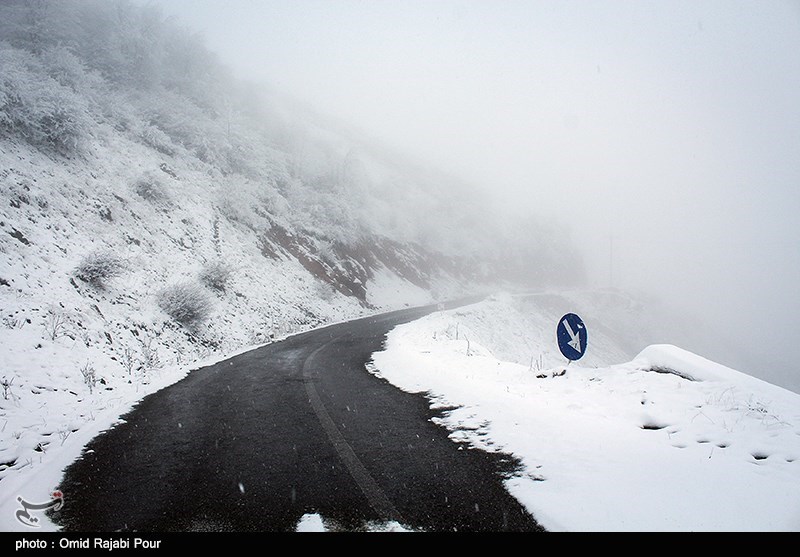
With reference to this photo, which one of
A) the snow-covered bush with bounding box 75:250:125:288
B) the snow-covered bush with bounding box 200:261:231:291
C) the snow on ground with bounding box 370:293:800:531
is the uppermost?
the snow on ground with bounding box 370:293:800:531

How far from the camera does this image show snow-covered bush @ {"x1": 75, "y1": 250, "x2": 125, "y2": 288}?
37.4 ft

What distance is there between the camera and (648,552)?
255cm

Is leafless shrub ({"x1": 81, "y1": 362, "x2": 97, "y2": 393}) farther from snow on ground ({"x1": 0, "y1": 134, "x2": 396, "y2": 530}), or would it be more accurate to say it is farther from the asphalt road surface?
the asphalt road surface

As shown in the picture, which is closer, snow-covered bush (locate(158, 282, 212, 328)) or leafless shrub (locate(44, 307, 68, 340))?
leafless shrub (locate(44, 307, 68, 340))

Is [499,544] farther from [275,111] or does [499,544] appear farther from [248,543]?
[275,111]

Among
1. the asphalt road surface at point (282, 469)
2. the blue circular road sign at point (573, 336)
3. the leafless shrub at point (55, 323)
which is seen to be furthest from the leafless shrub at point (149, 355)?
the blue circular road sign at point (573, 336)

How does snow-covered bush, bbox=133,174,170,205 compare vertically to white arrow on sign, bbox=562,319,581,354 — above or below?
below

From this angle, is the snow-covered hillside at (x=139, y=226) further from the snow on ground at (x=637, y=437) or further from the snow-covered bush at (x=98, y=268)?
the snow on ground at (x=637, y=437)

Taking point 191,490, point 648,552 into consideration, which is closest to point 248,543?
point 191,490

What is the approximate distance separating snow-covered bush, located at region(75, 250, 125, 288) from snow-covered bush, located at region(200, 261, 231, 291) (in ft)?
16.4

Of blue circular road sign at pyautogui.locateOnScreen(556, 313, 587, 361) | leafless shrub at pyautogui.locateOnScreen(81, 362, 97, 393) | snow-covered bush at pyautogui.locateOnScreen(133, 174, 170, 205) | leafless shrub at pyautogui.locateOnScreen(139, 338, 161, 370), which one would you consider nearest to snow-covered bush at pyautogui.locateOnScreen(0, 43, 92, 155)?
snow-covered bush at pyautogui.locateOnScreen(133, 174, 170, 205)

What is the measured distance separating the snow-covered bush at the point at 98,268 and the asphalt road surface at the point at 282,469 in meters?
6.15

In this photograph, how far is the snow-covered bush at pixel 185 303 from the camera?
1320cm

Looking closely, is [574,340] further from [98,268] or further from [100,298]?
[98,268]
